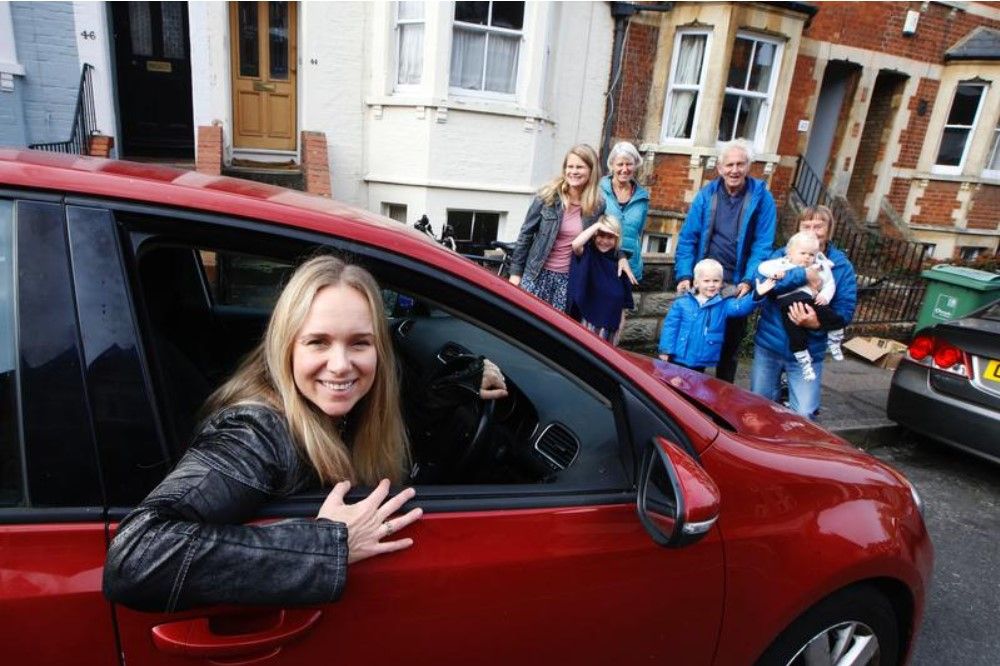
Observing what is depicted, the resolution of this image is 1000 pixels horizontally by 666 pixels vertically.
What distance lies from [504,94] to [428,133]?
136cm

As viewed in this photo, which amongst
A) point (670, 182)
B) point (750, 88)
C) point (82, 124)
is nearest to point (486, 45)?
point (670, 182)

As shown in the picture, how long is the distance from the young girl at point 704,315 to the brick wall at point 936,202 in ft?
39.0

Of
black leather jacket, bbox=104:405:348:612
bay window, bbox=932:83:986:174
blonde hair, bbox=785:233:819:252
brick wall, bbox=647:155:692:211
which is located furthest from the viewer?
bay window, bbox=932:83:986:174

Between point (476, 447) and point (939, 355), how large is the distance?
3899 mm

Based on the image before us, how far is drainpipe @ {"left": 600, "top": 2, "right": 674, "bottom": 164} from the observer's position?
918cm

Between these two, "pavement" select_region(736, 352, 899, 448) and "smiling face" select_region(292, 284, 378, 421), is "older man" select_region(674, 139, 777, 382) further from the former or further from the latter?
"smiling face" select_region(292, 284, 378, 421)

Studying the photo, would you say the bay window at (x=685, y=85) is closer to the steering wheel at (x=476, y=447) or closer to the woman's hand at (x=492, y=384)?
the woman's hand at (x=492, y=384)

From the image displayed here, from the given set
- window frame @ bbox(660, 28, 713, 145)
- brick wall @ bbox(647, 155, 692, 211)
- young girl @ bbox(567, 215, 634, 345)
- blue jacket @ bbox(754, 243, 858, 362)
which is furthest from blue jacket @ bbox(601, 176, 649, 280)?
window frame @ bbox(660, 28, 713, 145)

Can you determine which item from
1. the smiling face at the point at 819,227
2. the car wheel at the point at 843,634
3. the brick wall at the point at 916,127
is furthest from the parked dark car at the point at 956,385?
the brick wall at the point at 916,127

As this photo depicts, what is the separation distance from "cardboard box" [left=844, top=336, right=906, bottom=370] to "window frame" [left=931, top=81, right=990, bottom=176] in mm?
8590

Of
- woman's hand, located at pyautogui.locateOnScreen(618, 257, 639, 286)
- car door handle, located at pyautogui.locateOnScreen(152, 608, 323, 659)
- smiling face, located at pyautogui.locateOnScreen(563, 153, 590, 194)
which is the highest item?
smiling face, located at pyautogui.locateOnScreen(563, 153, 590, 194)

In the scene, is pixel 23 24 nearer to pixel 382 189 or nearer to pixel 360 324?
pixel 382 189

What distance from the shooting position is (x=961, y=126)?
12789 millimetres

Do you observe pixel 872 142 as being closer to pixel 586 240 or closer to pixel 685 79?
pixel 685 79
